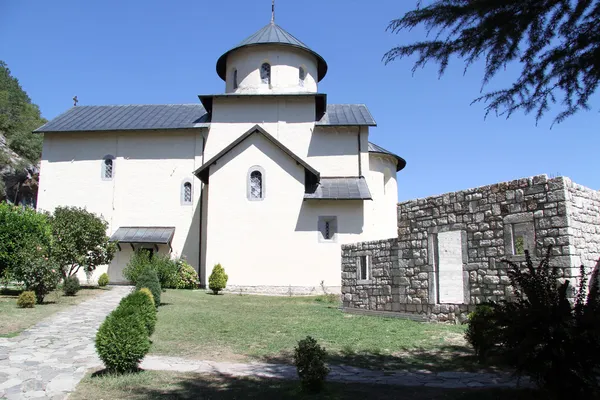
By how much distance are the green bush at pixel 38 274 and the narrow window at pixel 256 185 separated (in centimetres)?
907

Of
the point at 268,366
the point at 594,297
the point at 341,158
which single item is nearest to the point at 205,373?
the point at 268,366

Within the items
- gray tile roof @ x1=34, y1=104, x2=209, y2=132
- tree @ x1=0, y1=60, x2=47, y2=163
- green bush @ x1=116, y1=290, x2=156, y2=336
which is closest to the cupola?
gray tile roof @ x1=34, y1=104, x2=209, y2=132

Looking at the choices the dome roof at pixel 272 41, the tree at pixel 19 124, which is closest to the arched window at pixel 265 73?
the dome roof at pixel 272 41

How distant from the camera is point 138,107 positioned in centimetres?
2748

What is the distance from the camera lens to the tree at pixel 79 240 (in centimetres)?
1853

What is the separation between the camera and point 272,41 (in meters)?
24.4

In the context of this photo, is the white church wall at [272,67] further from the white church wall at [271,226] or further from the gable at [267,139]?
the white church wall at [271,226]

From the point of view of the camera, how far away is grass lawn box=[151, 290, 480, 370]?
8156mm

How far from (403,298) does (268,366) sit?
5.39 m

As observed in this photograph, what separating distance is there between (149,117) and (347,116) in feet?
35.3

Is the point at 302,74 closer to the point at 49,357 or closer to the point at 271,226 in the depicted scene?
the point at 271,226

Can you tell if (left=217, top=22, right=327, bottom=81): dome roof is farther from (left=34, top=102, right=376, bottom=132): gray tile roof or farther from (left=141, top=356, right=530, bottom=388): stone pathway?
(left=141, top=356, right=530, bottom=388): stone pathway

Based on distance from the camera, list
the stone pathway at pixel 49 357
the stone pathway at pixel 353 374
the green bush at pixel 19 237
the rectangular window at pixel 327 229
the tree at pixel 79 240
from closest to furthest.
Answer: the stone pathway at pixel 49 357 → the stone pathway at pixel 353 374 → the green bush at pixel 19 237 → the tree at pixel 79 240 → the rectangular window at pixel 327 229

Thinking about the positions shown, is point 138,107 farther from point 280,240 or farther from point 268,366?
point 268,366
